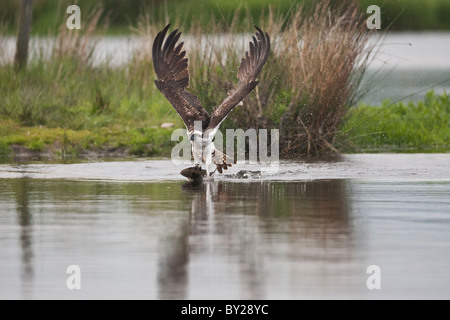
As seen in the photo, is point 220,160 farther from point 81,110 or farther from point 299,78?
point 81,110

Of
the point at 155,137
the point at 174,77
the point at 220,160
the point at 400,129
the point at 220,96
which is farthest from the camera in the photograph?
the point at 400,129

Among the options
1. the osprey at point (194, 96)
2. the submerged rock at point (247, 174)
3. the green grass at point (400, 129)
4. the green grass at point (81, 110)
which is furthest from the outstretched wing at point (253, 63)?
the green grass at point (81, 110)

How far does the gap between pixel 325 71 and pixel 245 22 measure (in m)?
1.97

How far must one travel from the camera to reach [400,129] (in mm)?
22641

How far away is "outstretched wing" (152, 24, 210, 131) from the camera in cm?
1625

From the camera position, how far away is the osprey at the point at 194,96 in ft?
51.6

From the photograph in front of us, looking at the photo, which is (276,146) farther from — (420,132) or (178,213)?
(178,213)

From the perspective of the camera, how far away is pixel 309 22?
19172mm

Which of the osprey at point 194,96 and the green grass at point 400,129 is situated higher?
the osprey at point 194,96

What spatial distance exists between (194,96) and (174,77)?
1.33 ft

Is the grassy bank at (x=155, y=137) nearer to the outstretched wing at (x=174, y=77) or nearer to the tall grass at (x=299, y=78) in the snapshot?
the tall grass at (x=299, y=78)
